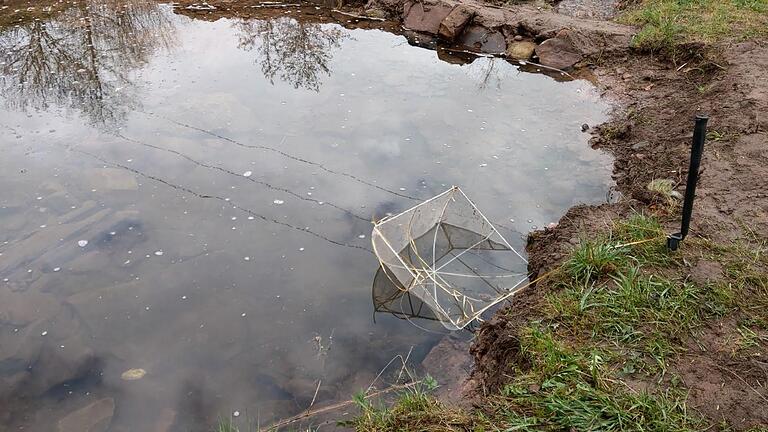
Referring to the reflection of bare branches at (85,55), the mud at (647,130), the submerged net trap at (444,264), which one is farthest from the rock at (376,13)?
the submerged net trap at (444,264)

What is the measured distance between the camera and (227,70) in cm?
912

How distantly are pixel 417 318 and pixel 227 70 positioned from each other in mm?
6025

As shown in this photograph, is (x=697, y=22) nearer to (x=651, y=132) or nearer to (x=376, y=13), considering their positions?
(x=651, y=132)

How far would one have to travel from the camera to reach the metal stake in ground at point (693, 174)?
141 inches

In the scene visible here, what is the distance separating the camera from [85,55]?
988 centimetres

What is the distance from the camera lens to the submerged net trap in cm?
462

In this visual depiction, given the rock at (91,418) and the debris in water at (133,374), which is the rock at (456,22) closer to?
the debris in water at (133,374)

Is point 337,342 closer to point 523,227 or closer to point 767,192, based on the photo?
point 523,227

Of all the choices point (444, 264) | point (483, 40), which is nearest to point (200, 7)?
point (483, 40)

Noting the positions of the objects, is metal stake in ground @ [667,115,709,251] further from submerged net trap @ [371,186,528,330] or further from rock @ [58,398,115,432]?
rock @ [58,398,115,432]

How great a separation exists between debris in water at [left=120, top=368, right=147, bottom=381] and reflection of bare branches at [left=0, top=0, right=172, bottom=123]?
439 cm

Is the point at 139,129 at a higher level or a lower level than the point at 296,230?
higher

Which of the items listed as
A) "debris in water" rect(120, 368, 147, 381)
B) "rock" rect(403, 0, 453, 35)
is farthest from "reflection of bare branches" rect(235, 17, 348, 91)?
"debris in water" rect(120, 368, 147, 381)

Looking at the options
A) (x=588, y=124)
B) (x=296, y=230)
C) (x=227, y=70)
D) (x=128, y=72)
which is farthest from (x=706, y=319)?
(x=128, y=72)
